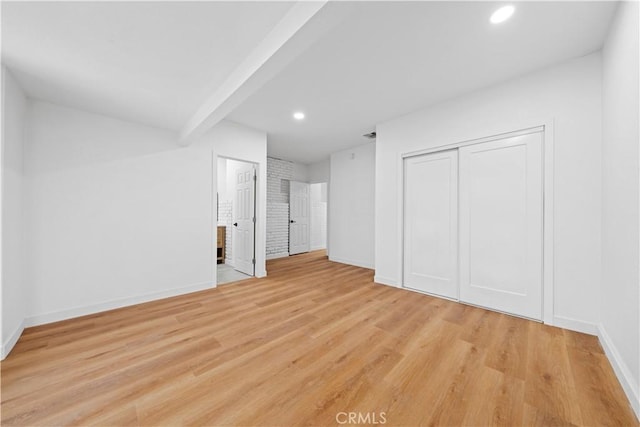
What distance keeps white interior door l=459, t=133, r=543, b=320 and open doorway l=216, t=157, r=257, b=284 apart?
348cm

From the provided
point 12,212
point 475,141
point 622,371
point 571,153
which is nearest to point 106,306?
point 12,212

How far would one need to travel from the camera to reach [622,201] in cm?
166

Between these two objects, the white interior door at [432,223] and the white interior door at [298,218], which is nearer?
the white interior door at [432,223]

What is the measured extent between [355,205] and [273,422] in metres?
4.53

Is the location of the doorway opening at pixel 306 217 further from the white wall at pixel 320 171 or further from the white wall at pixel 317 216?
the white wall at pixel 320 171

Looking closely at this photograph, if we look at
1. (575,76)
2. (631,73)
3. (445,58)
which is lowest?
(631,73)

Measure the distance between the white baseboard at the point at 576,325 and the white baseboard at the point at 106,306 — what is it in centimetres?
445

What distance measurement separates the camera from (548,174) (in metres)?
2.40

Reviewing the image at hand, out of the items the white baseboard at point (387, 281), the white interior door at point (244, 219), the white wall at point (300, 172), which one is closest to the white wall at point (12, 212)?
the white interior door at point (244, 219)

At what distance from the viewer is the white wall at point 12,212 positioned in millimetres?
1967

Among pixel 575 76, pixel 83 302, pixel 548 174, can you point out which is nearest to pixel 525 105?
pixel 575 76

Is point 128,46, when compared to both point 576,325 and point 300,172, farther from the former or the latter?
point 300,172

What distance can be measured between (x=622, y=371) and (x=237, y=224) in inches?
204

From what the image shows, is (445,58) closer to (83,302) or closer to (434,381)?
(434,381)
